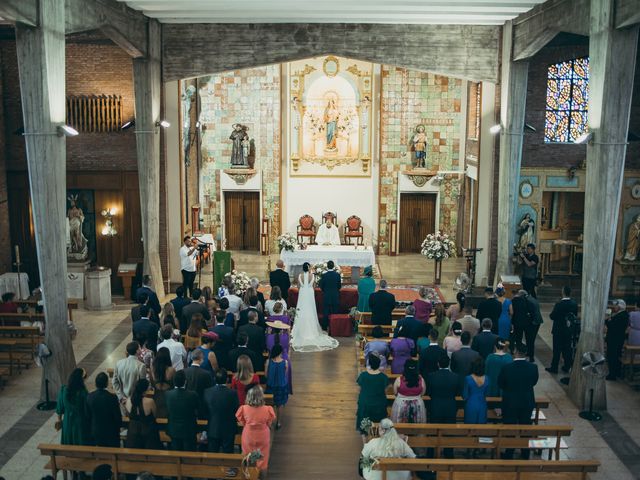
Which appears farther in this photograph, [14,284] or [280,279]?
[14,284]

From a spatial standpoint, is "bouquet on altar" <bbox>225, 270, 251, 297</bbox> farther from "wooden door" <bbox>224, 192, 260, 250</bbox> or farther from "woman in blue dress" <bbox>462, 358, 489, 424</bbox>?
"wooden door" <bbox>224, 192, 260, 250</bbox>

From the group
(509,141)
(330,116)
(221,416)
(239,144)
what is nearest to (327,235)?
(330,116)

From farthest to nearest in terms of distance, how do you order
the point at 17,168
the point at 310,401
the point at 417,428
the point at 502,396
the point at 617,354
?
the point at 17,168 → the point at 617,354 → the point at 310,401 → the point at 502,396 → the point at 417,428

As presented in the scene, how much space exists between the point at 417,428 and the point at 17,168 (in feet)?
45.6

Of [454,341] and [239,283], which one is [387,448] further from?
[239,283]

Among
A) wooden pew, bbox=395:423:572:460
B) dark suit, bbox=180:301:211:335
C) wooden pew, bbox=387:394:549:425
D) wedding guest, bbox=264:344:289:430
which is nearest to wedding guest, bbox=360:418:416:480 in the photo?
wooden pew, bbox=395:423:572:460

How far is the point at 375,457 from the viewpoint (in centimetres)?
798

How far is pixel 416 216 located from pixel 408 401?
16.0 m

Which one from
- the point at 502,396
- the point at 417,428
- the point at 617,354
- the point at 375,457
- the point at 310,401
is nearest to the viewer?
the point at 375,457

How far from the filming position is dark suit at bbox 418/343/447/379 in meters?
9.59

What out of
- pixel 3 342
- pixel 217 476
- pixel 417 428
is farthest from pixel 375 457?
pixel 3 342

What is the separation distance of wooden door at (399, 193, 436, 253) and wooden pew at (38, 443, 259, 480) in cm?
1715

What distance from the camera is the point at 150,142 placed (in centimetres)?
1758

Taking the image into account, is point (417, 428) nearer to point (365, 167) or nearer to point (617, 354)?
point (617, 354)
